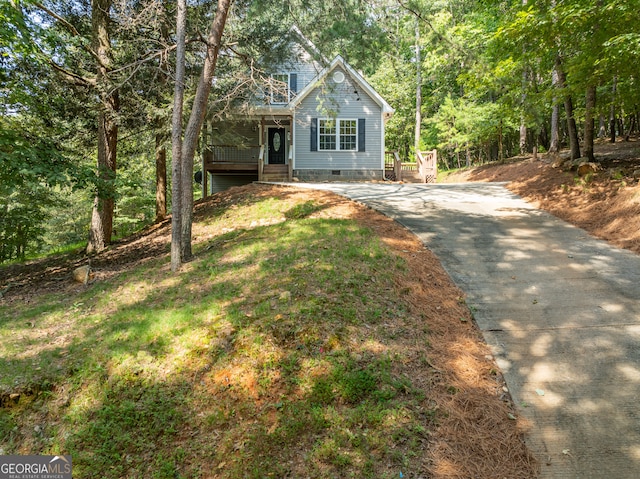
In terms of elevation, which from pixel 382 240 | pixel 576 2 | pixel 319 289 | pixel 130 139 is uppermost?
pixel 576 2

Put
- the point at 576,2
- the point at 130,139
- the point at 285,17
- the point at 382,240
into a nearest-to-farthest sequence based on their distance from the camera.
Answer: the point at 382,240
the point at 576,2
the point at 285,17
the point at 130,139

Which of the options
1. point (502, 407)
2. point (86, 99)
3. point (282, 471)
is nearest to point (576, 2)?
point (502, 407)

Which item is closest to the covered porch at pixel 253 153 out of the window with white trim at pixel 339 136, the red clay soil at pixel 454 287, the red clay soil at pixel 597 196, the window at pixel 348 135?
the window with white trim at pixel 339 136

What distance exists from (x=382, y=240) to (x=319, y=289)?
91.3 inches

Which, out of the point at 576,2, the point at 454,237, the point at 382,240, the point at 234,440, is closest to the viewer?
the point at 234,440

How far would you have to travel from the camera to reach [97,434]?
3490 mm

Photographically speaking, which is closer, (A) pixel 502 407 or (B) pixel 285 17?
(A) pixel 502 407

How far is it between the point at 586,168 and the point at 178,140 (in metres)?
10.4

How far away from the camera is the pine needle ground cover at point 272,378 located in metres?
3.10

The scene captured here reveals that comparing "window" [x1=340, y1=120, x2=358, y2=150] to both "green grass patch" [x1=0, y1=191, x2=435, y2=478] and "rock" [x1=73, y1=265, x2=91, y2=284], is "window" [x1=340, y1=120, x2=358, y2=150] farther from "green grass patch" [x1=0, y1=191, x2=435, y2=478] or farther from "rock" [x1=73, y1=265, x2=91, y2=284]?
"green grass patch" [x1=0, y1=191, x2=435, y2=478]

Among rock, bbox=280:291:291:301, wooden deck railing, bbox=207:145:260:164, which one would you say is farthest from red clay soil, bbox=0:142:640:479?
wooden deck railing, bbox=207:145:260:164

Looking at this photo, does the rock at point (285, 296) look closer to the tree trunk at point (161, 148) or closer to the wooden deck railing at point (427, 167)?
the tree trunk at point (161, 148)

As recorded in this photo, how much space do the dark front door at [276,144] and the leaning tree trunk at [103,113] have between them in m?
9.72

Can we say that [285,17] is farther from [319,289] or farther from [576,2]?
[319,289]
